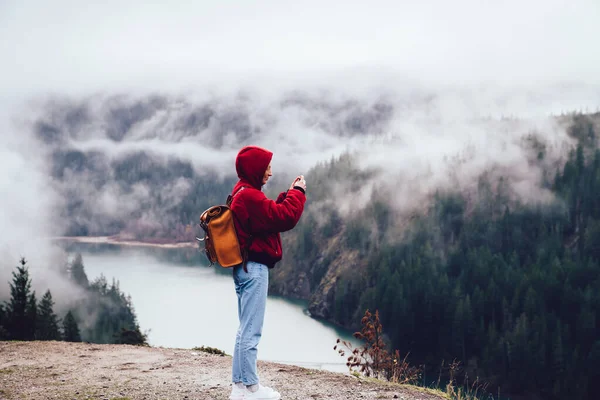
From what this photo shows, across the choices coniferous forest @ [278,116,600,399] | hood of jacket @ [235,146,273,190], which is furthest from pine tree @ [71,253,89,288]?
hood of jacket @ [235,146,273,190]

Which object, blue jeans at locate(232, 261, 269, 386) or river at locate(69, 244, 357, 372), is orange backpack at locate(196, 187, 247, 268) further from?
river at locate(69, 244, 357, 372)

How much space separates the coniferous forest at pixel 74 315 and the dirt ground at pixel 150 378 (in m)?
23.5

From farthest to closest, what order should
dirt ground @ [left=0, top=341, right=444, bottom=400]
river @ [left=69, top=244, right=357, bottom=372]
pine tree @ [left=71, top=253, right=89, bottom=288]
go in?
pine tree @ [left=71, top=253, right=89, bottom=288] → river @ [left=69, top=244, right=357, bottom=372] → dirt ground @ [left=0, top=341, right=444, bottom=400]

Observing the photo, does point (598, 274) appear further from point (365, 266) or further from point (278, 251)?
point (278, 251)

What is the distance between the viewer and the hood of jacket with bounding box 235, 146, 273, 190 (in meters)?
6.10

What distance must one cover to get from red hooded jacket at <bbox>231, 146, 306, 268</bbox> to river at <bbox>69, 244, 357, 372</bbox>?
41.5m

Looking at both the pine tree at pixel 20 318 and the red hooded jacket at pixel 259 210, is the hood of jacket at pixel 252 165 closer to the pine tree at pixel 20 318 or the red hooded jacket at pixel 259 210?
the red hooded jacket at pixel 259 210

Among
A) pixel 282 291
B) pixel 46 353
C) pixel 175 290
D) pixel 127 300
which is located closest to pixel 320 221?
pixel 282 291

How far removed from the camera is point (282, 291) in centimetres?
14362

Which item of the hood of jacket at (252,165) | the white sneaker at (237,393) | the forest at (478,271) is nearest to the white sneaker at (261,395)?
the white sneaker at (237,393)

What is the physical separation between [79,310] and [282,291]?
189 feet

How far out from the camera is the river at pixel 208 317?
7275cm

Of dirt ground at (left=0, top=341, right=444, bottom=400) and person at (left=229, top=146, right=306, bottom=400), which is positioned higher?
person at (left=229, top=146, right=306, bottom=400)

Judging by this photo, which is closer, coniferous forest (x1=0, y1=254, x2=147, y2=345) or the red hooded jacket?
the red hooded jacket
